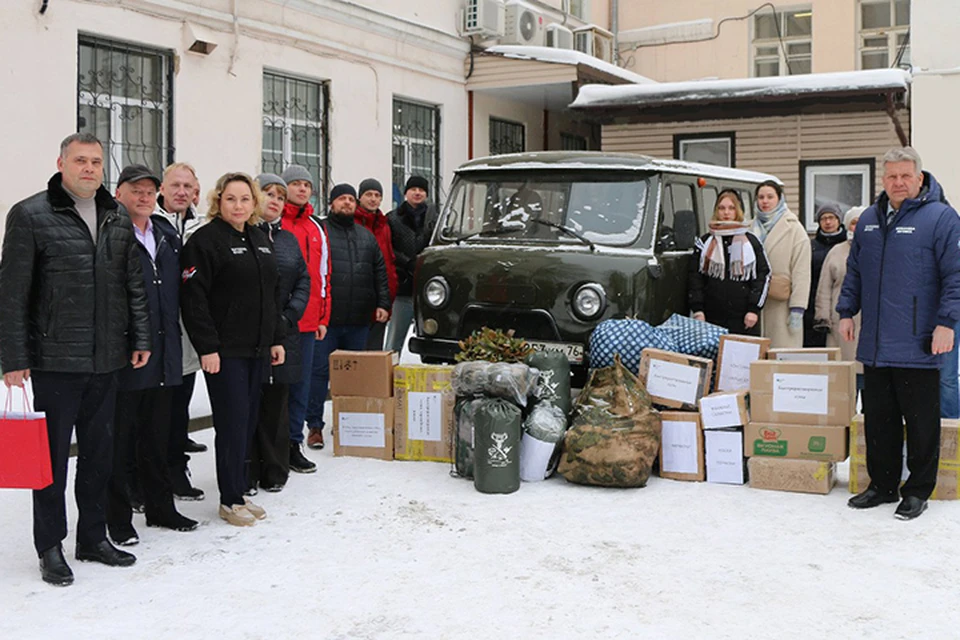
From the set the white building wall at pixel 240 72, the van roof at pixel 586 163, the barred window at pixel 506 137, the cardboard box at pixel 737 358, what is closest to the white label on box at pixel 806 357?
the cardboard box at pixel 737 358

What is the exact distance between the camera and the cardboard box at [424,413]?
623 cm

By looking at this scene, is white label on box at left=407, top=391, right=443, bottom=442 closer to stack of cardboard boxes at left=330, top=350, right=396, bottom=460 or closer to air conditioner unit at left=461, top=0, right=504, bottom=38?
stack of cardboard boxes at left=330, top=350, right=396, bottom=460

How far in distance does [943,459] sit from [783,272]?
1.85 m

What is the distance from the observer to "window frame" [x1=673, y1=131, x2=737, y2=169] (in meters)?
15.0

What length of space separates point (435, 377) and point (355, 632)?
276cm

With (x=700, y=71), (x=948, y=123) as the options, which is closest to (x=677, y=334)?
(x=948, y=123)

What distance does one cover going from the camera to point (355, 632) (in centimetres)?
359

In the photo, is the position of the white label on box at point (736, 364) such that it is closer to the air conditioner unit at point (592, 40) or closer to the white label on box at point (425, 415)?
the white label on box at point (425, 415)

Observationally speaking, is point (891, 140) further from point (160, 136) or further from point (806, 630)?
point (806, 630)

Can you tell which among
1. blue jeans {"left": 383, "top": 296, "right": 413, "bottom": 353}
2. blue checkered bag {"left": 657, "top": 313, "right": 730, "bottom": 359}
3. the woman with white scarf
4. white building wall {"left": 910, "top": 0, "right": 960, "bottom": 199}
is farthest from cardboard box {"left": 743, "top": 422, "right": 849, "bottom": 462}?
white building wall {"left": 910, "top": 0, "right": 960, "bottom": 199}

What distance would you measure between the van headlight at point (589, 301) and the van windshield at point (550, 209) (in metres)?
0.40

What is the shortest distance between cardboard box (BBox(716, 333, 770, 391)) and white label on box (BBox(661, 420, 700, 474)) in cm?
42

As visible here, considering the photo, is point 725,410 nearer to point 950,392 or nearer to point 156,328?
point 950,392

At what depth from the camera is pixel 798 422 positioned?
5.59m
